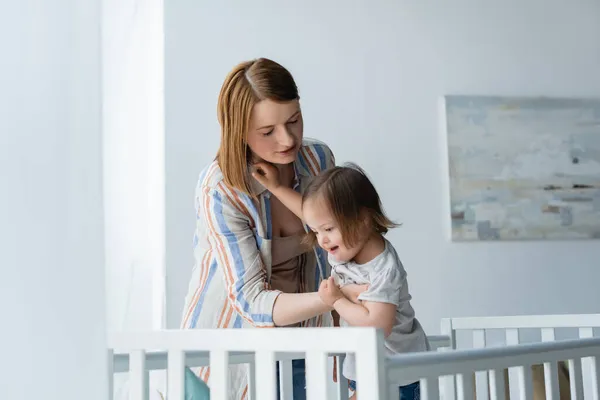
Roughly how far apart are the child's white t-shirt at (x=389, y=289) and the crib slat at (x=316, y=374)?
376mm

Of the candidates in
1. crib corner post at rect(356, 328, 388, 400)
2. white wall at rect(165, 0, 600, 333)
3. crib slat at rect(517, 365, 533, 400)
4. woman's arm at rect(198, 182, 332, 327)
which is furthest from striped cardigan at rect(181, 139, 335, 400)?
white wall at rect(165, 0, 600, 333)

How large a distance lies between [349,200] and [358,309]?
20 centimetres

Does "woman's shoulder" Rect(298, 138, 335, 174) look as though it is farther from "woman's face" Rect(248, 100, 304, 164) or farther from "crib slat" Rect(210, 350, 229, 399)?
"crib slat" Rect(210, 350, 229, 399)

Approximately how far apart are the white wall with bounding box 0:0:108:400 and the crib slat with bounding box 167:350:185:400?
167 millimetres

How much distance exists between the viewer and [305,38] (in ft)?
Answer: 10.0

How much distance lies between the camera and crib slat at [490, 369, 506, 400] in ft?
3.63

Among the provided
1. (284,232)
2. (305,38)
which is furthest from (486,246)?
(284,232)

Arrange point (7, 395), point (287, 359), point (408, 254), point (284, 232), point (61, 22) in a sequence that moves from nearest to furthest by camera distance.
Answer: point (7, 395) < point (61, 22) < point (287, 359) < point (284, 232) < point (408, 254)

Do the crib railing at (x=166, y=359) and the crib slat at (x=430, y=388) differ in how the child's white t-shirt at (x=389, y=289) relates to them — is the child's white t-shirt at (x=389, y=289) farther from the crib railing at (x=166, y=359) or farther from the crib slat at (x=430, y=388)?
the crib slat at (x=430, y=388)

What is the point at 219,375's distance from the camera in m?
1.14

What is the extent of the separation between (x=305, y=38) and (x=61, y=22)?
2.07 m

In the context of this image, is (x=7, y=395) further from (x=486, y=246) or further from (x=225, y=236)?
(x=486, y=246)

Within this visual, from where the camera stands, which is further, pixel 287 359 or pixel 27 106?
pixel 287 359

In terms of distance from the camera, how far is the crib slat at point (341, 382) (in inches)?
65.6
